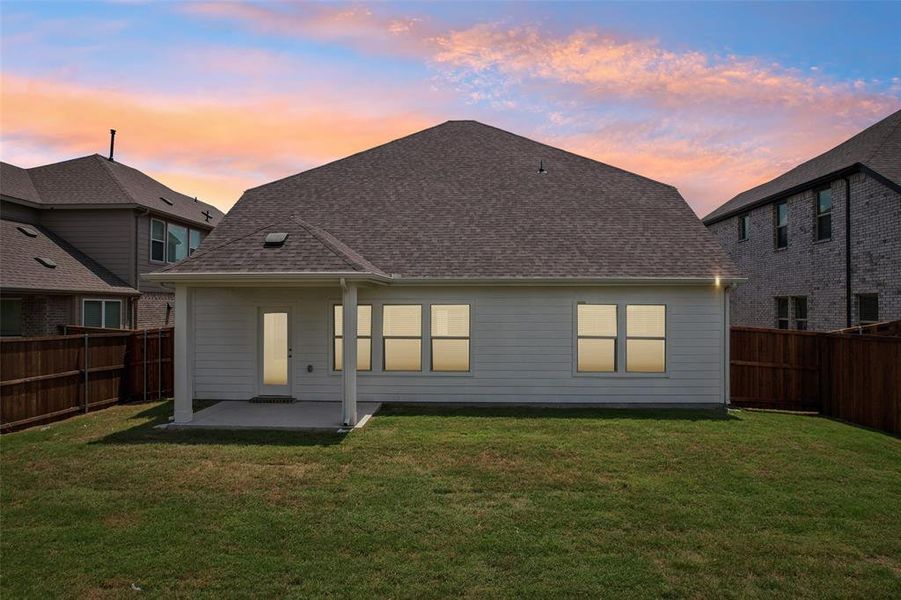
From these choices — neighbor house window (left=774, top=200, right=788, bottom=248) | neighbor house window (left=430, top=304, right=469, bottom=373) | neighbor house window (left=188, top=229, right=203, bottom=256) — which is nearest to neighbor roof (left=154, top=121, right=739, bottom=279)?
neighbor house window (left=430, top=304, right=469, bottom=373)

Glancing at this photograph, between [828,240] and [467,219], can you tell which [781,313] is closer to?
[828,240]

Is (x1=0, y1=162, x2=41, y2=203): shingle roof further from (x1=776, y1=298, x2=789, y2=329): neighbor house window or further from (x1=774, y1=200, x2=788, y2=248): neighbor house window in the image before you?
(x1=776, y1=298, x2=789, y2=329): neighbor house window

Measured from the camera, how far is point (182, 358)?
9.70 m

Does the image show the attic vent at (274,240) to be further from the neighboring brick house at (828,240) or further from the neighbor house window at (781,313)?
the neighbor house window at (781,313)

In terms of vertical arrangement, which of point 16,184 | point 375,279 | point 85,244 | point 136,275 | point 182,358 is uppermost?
point 16,184

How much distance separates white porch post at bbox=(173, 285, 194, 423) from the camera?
31.8 feet

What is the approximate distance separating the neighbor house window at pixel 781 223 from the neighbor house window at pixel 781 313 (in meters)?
1.97

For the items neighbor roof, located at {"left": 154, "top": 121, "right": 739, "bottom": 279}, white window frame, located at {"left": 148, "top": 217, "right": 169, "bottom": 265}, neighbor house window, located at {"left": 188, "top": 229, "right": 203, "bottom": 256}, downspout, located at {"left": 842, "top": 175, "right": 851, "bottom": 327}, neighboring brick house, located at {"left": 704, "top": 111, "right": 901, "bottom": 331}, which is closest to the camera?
neighbor roof, located at {"left": 154, "top": 121, "right": 739, "bottom": 279}

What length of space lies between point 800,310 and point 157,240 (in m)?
23.9

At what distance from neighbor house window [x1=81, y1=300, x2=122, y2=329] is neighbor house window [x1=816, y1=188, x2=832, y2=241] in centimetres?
2374

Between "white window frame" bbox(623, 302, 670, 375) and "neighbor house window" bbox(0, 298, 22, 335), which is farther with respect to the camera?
"neighbor house window" bbox(0, 298, 22, 335)

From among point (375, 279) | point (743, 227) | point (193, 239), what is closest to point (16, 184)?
point (193, 239)

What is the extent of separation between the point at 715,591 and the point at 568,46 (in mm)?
11611

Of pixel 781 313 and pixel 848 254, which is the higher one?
pixel 848 254
